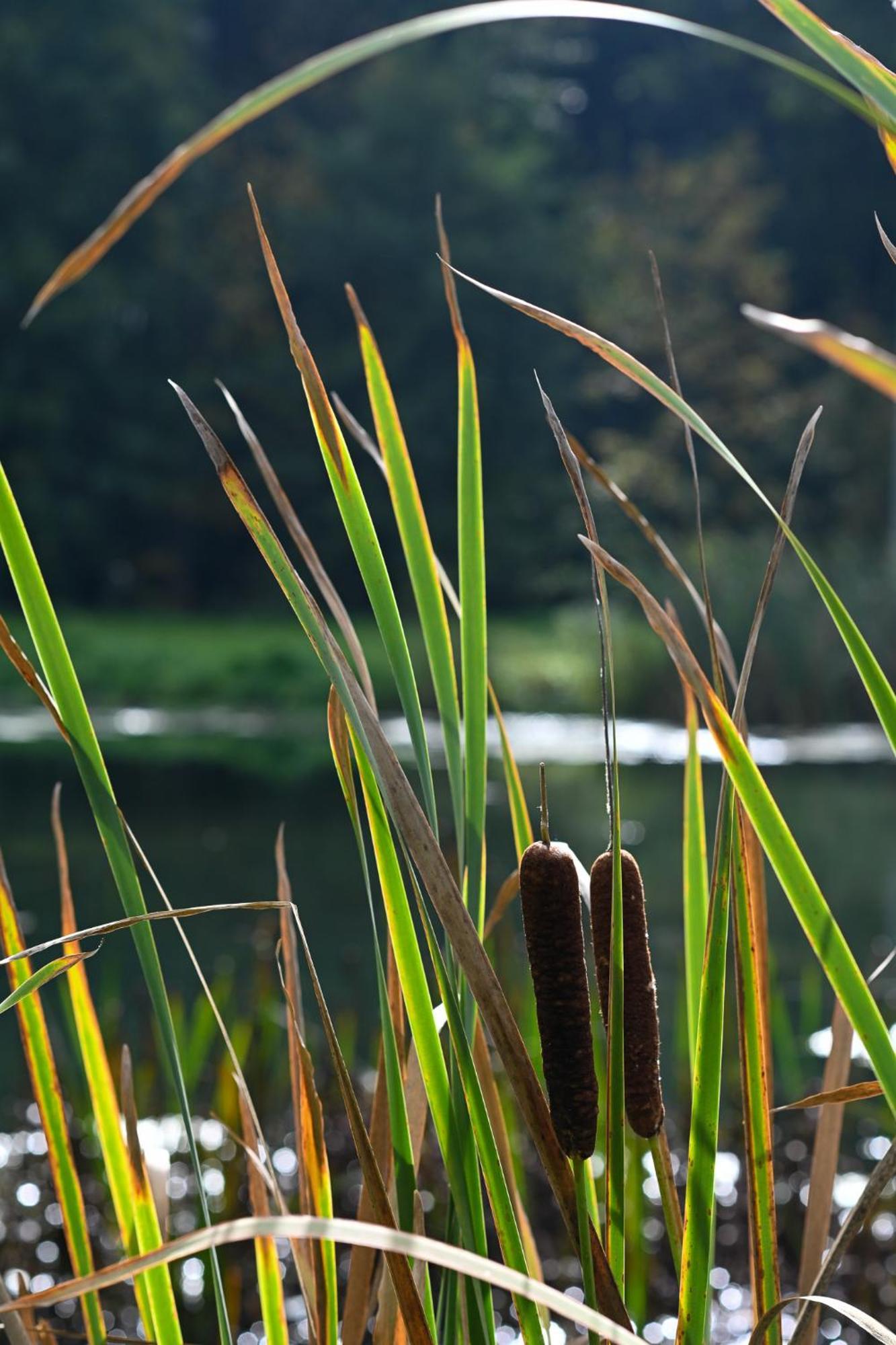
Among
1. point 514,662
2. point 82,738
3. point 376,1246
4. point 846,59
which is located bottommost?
point 514,662

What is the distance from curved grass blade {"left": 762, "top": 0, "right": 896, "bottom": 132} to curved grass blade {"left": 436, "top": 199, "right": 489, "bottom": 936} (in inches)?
5.3

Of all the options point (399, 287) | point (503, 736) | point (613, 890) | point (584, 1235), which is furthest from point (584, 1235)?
point (399, 287)

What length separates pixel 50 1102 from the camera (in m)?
0.59

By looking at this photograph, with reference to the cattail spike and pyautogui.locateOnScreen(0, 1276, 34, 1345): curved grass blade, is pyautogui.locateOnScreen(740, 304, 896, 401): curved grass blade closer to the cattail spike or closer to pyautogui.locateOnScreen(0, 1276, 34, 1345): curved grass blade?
the cattail spike

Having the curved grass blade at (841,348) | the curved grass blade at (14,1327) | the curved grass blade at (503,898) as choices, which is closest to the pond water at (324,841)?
the curved grass blade at (503,898)

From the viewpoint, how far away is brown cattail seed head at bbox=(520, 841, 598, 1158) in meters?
0.44

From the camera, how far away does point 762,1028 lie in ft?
1.80

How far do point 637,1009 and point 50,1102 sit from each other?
228 millimetres

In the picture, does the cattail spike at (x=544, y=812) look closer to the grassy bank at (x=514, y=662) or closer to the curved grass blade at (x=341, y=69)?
the curved grass blade at (x=341, y=69)

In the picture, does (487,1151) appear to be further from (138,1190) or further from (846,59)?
(846,59)

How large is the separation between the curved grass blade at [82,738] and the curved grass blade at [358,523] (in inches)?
2.7

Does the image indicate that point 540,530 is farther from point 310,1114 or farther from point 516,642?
point 310,1114

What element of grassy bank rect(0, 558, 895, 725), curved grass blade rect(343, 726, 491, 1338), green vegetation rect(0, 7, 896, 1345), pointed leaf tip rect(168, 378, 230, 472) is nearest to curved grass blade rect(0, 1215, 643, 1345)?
green vegetation rect(0, 7, 896, 1345)

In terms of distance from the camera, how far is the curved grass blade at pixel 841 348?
0.86ft
